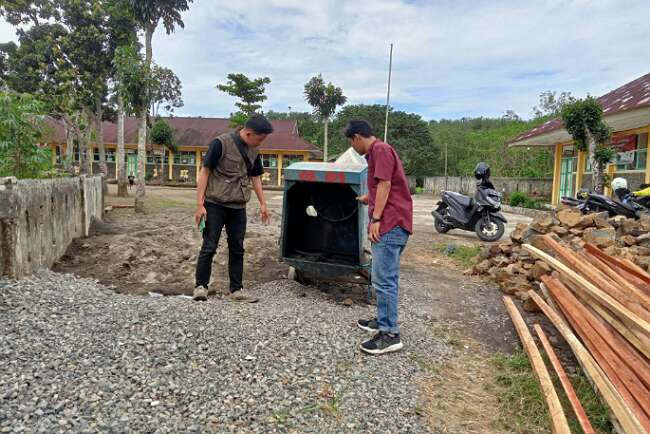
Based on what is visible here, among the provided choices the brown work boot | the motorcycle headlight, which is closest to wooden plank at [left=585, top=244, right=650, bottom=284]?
the brown work boot

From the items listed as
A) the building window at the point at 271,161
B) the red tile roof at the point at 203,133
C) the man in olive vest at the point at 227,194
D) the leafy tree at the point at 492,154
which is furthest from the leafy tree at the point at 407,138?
the man in olive vest at the point at 227,194

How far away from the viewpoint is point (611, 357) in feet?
9.21

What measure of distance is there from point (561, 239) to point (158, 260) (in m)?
5.31

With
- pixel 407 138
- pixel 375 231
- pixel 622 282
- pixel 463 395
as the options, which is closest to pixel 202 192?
pixel 375 231

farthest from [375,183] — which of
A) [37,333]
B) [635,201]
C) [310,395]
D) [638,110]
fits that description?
[638,110]

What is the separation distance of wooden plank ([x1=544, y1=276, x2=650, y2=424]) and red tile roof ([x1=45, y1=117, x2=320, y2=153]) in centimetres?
2904

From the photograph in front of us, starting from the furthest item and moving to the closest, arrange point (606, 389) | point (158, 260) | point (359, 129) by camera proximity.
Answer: point (158, 260) < point (359, 129) < point (606, 389)

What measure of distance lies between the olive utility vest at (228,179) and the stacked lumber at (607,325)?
269 centimetres

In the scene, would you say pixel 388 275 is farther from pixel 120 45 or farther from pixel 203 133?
pixel 203 133

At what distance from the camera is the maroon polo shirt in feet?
11.0

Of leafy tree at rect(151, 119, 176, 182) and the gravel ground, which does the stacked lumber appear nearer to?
the gravel ground

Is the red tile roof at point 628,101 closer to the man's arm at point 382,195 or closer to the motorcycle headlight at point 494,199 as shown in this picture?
the motorcycle headlight at point 494,199

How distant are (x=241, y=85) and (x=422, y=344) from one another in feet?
79.0

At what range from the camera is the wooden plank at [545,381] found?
96.0 inches
